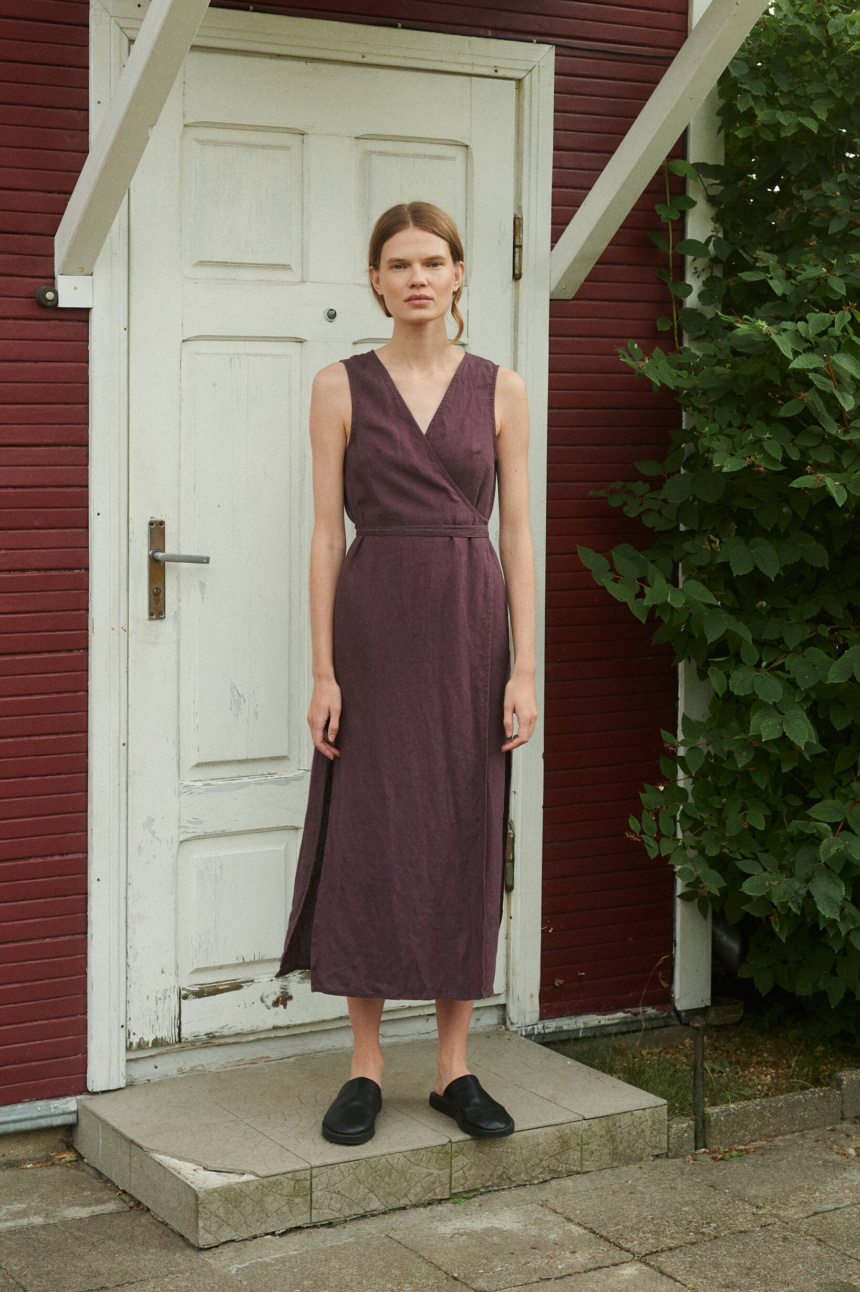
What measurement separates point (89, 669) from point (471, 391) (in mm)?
1109

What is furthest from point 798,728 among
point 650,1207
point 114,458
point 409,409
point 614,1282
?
point 114,458

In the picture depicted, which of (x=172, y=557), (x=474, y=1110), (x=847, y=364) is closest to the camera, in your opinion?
(x=474, y=1110)

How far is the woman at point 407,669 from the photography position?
3043 mm

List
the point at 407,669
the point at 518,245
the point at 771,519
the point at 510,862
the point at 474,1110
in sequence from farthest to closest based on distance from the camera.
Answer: the point at 510,862 → the point at 518,245 → the point at 771,519 → the point at 474,1110 → the point at 407,669

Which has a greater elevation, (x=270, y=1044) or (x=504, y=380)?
(x=504, y=380)

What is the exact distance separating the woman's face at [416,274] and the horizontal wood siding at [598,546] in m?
1.01

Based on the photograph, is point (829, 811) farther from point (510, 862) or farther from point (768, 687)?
point (510, 862)

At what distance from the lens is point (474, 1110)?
316cm

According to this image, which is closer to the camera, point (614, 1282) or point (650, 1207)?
point (614, 1282)

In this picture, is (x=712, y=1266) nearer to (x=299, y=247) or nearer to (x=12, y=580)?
(x=12, y=580)

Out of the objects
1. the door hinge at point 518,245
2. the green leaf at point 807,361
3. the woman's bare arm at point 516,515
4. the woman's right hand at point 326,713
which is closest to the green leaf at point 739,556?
the green leaf at point 807,361

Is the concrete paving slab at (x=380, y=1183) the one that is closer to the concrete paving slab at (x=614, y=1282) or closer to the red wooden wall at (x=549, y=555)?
the concrete paving slab at (x=614, y=1282)

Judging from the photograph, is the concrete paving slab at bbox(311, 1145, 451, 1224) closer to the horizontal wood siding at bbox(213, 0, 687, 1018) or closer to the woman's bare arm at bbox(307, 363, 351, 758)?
the woman's bare arm at bbox(307, 363, 351, 758)

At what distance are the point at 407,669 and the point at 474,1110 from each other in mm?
974
